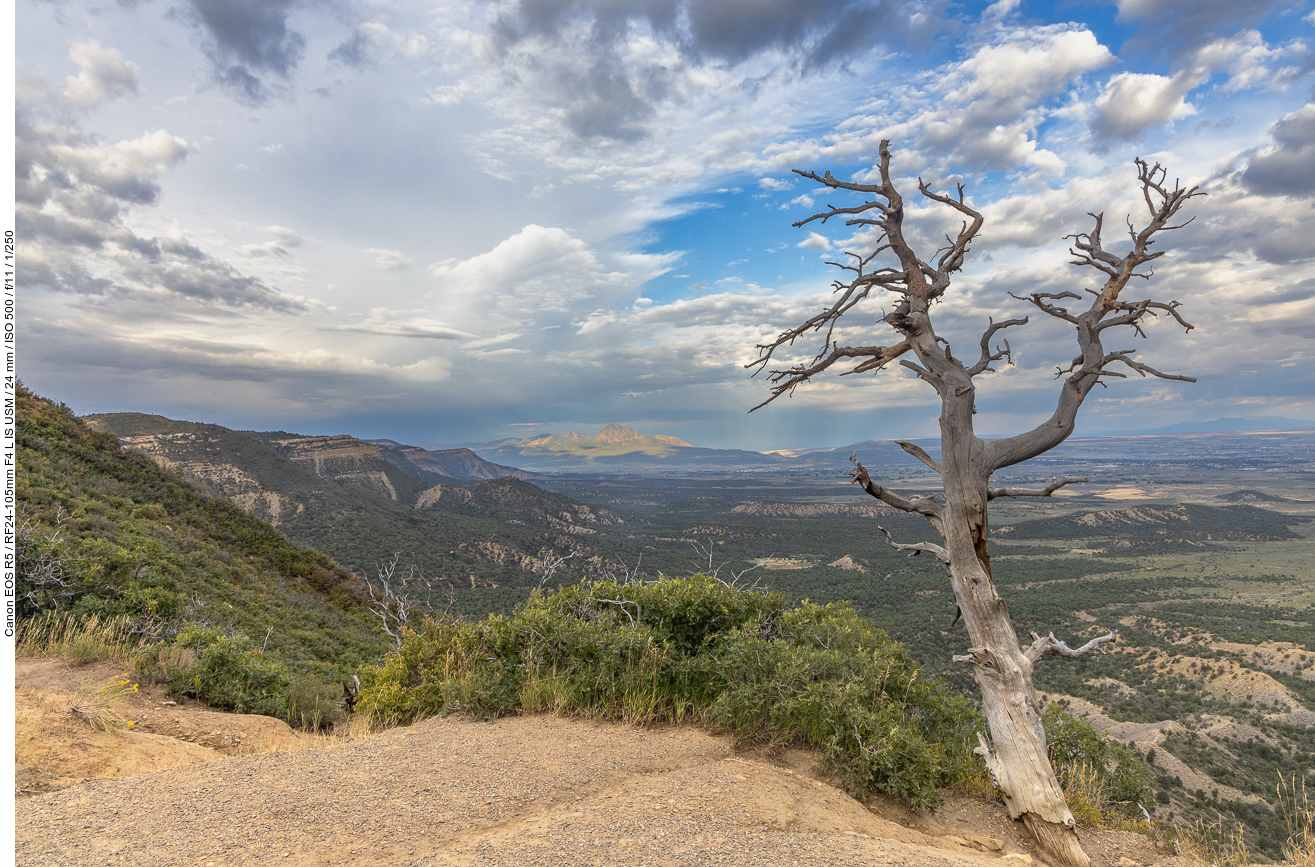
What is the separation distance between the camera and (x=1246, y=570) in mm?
55562

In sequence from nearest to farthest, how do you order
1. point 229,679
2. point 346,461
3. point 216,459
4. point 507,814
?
point 507,814, point 229,679, point 216,459, point 346,461

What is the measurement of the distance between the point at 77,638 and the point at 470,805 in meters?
8.12

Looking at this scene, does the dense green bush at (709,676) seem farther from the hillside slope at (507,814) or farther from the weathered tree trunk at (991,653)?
the weathered tree trunk at (991,653)

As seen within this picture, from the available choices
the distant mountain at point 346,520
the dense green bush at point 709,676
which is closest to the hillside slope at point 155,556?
the dense green bush at point 709,676

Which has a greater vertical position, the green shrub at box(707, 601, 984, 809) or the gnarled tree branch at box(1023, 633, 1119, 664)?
the gnarled tree branch at box(1023, 633, 1119, 664)

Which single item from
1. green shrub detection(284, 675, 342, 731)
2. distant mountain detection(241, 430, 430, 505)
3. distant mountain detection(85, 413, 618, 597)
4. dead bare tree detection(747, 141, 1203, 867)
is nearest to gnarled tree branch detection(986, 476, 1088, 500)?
dead bare tree detection(747, 141, 1203, 867)

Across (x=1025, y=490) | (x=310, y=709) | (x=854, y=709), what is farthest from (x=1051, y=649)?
(x=310, y=709)

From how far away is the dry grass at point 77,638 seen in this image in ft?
25.8

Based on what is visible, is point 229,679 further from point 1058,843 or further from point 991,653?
point 1058,843

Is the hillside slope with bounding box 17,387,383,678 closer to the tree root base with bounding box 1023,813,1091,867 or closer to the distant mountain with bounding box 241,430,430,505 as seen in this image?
the tree root base with bounding box 1023,813,1091,867

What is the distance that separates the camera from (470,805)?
424 cm

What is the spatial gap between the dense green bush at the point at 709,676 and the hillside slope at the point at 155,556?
6.03 meters

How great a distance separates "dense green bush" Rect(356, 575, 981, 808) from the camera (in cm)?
534

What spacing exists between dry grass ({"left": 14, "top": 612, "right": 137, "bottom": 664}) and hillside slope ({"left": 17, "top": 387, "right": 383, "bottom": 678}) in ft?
1.62
